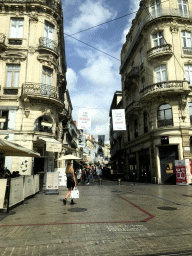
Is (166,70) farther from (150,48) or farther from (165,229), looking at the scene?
(165,229)

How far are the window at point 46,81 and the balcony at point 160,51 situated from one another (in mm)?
11277

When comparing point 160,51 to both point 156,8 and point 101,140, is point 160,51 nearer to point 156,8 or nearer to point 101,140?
point 156,8

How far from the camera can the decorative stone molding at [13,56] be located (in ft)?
62.2

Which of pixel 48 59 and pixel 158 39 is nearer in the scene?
pixel 48 59

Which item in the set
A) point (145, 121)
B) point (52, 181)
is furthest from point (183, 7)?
point (52, 181)

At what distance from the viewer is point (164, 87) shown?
20.8 m

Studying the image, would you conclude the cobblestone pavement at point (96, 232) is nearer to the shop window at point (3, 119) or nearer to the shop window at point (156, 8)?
the shop window at point (3, 119)

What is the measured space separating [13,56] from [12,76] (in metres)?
1.97

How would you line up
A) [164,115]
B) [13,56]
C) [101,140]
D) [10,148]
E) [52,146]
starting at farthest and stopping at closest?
[101,140], [164,115], [13,56], [52,146], [10,148]

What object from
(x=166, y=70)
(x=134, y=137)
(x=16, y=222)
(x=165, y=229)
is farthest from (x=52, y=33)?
(x=165, y=229)

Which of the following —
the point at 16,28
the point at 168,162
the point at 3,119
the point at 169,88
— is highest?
the point at 16,28

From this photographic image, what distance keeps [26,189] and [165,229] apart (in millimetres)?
6689

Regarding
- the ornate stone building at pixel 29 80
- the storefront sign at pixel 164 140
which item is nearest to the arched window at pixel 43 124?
the ornate stone building at pixel 29 80

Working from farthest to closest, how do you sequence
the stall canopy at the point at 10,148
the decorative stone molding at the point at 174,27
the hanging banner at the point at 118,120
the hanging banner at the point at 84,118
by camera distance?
the decorative stone molding at the point at 174,27 → the hanging banner at the point at 118,120 → the hanging banner at the point at 84,118 → the stall canopy at the point at 10,148
